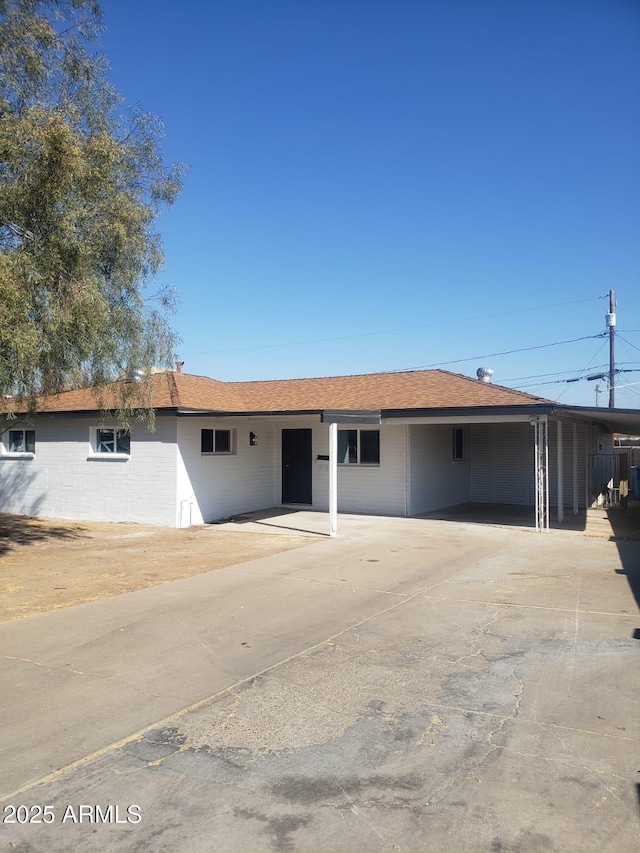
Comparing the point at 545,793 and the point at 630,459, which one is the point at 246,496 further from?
the point at 630,459

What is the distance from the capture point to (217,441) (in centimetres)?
1739

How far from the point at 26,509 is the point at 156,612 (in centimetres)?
1274

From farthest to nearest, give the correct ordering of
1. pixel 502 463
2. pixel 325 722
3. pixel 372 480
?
pixel 502 463
pixel 372 480
pixel 325 722

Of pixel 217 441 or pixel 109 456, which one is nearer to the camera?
pixel 109 456

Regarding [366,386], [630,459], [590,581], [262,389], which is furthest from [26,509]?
[630,459]

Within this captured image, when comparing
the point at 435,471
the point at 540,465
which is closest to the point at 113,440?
the point at 435,471

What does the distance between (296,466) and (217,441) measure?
2.90m

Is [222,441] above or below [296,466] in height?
above

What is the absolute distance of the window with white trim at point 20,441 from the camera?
19125 mm

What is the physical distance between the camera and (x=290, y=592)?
8.85 m

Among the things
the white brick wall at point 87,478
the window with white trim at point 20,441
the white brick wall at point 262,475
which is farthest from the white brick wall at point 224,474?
the window with white trim at point 20,441

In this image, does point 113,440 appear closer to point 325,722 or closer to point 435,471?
point 435,471

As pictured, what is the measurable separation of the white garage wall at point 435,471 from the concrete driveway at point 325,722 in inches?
350

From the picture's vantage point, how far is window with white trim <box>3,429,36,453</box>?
19.1 meters
